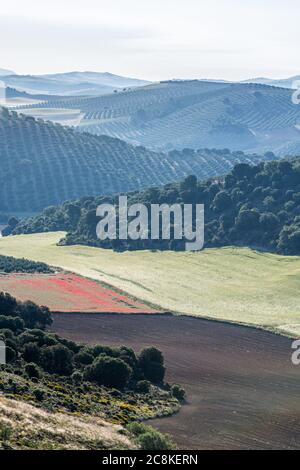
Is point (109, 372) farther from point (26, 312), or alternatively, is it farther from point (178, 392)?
point (26, 312)

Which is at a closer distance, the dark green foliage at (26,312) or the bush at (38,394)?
the bush at (38,394)

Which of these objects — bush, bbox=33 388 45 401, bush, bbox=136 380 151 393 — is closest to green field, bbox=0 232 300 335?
bush, bbox=136 380 151 393

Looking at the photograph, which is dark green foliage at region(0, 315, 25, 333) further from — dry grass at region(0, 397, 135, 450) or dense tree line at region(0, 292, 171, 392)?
dry grass at region(0, 397, 135, 450)

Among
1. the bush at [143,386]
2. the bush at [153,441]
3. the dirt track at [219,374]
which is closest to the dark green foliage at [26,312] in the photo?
the dirt track at [219,374]

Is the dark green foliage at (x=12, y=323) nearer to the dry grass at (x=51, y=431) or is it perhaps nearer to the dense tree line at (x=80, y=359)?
the dense tree line at (x=80, y=359)

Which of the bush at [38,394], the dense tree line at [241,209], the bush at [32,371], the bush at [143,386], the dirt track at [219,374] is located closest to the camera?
the dirt track at [219,374]

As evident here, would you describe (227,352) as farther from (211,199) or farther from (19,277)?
(211,199)
